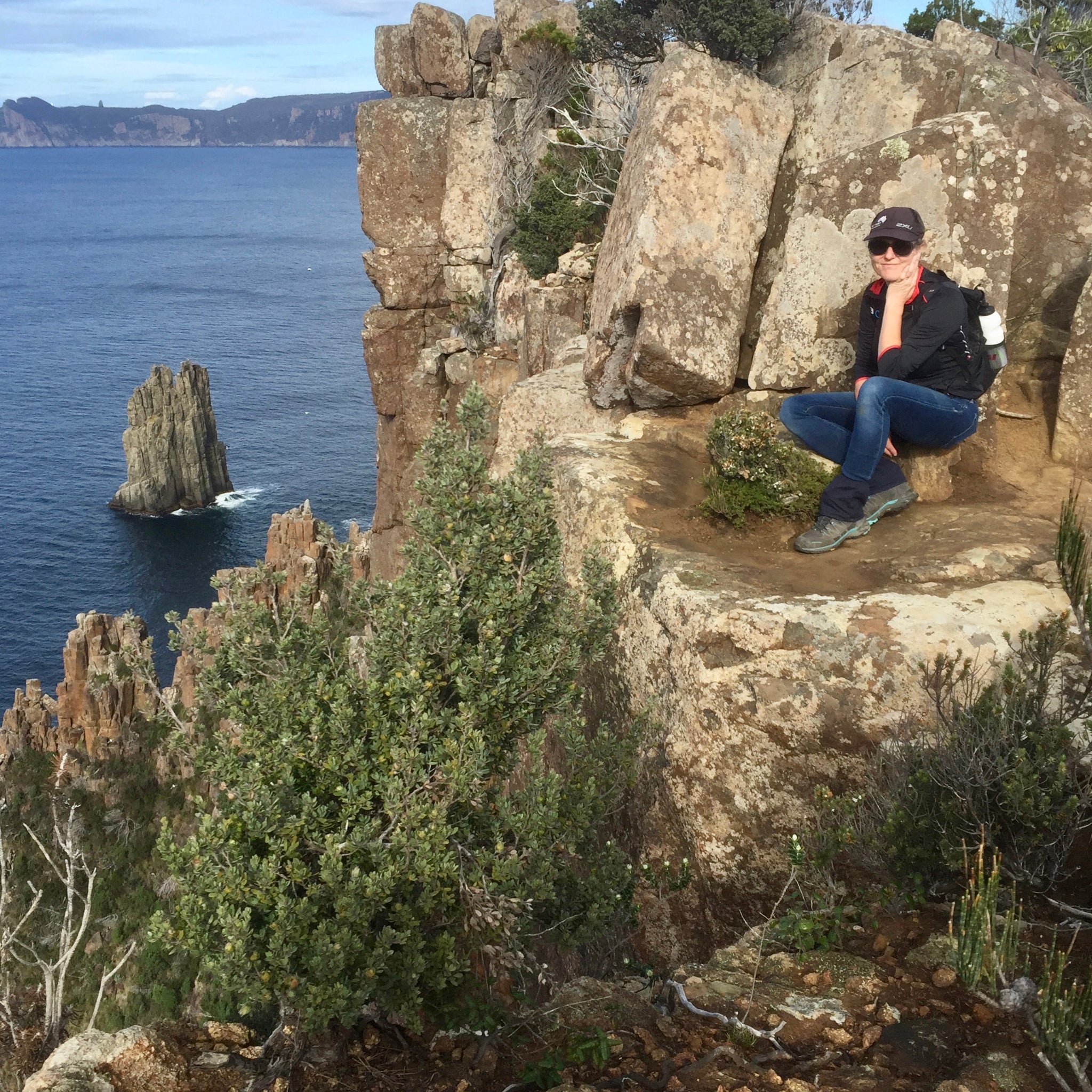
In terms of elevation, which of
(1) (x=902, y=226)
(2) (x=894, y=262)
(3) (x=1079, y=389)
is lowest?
(3) (x=1079, y=389)

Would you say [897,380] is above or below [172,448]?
above

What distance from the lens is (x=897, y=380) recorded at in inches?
345

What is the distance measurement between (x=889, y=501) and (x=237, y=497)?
227 ft

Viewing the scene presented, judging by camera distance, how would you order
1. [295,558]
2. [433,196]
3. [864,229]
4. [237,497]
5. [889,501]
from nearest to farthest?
1. [889,501]
2. [864,229]
3. [433,196]
4. [295,558]
5. [237,497]

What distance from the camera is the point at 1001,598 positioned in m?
7.54

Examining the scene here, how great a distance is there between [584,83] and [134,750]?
96.3 ft

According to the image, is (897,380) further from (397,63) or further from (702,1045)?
(397,63)

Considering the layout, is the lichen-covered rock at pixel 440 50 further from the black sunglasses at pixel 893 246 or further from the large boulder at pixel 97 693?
the black sunglasses at pixel 893 246

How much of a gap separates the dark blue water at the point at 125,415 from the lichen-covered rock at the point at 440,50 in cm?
3179

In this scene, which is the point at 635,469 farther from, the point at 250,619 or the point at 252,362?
the point at 252,362

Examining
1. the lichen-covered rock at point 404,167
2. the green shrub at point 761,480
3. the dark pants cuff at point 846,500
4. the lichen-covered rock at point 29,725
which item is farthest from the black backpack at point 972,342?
the lichen-covered rock at point 29,725

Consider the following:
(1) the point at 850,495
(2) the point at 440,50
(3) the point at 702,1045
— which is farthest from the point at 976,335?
(2) the point at 440,50

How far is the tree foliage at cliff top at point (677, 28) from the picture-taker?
63.7ft

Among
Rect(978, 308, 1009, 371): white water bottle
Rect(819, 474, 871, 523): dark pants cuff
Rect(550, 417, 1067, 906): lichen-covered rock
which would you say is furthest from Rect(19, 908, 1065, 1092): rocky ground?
Rect(978, 308, 1009, 371): white water bottle
